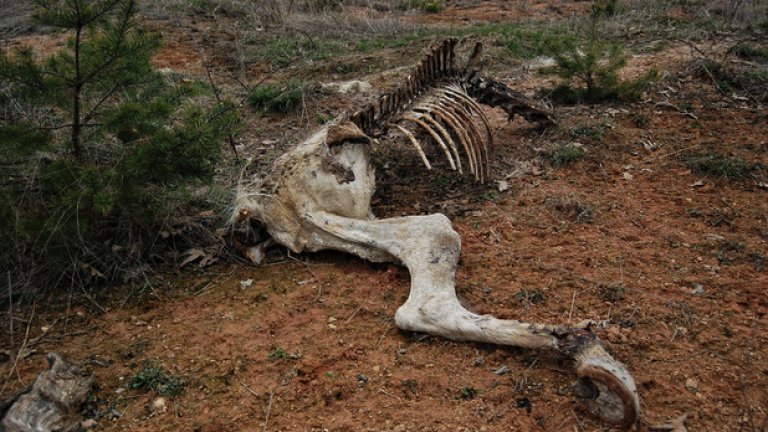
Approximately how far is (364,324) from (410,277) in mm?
474

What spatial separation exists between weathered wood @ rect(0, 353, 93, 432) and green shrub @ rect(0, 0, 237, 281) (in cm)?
90

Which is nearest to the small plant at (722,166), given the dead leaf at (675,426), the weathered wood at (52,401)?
the dead leaf at (675,426)

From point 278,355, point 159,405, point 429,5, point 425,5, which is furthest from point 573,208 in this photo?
point 425,5

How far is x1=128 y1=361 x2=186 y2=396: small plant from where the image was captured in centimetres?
288

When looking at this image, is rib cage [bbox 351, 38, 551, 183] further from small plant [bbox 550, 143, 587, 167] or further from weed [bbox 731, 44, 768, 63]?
weed [bbox 731, 44, 768, 63]

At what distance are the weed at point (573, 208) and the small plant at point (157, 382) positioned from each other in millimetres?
3006

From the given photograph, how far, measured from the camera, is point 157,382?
2934 mm

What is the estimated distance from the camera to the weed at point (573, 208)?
172 inches

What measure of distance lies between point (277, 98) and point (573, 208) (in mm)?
4096

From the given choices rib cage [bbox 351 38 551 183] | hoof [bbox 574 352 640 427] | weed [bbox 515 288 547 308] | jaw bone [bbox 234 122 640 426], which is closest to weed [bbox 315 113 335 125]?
rib cage [bbox 351 38 551 183]

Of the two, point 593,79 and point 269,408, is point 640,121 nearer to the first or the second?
point 593,79

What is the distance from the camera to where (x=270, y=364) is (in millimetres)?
3047

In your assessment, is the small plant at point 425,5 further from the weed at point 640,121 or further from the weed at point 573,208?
the weed at point 573,208

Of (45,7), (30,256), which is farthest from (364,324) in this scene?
(45,7)
